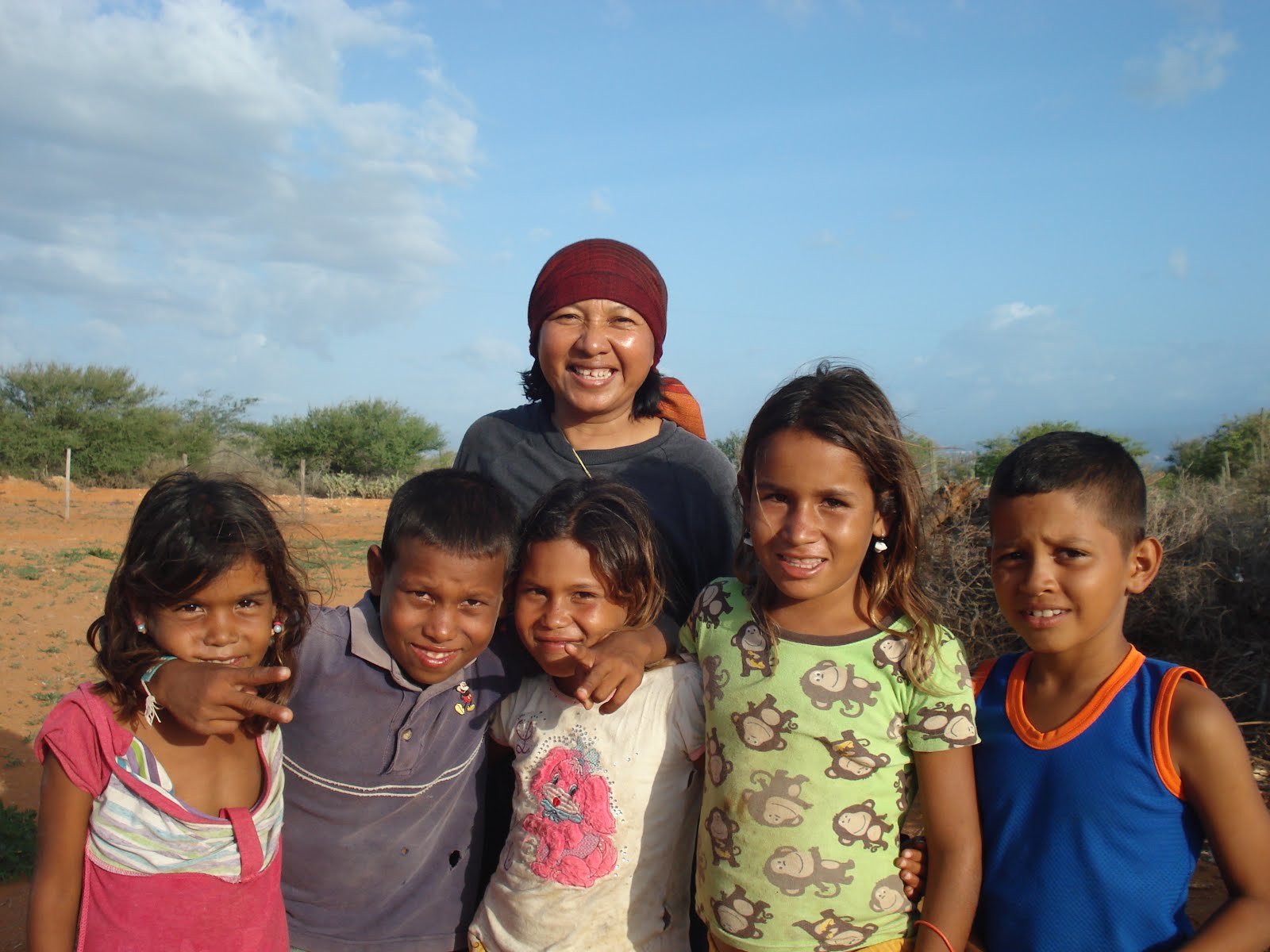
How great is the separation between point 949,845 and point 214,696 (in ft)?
4.82

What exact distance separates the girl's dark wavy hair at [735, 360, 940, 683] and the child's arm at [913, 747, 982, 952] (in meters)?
0.21

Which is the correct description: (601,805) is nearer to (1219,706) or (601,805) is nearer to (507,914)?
(507,914)

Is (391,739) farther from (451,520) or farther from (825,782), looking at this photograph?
(825,782)

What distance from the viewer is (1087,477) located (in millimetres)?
1865

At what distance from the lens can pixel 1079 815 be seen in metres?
1.74

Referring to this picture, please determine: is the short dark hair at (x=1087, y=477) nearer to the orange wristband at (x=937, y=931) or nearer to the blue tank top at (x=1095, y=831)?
the blue tank top at (x=1095, y=831)

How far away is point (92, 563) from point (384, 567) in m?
14.2

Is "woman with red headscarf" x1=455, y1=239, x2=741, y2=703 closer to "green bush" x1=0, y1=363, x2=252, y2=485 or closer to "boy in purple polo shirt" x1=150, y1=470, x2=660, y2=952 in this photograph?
"boy in purple polo shirt" x1=150, y1=470, x2=660, y2=952

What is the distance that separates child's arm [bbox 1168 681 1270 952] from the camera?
1.62 metres

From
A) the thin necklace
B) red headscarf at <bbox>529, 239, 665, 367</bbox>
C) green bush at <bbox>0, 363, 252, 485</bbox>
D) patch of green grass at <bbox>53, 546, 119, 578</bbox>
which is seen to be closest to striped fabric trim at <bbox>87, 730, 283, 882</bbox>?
the thin necklace

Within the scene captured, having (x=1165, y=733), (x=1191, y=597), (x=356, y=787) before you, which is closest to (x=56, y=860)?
(x=356, y=787)

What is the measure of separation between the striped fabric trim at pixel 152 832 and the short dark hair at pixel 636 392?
1.38 meters

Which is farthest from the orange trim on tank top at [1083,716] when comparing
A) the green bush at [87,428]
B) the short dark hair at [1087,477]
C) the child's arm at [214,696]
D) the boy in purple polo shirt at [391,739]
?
the green bush at [87,428]

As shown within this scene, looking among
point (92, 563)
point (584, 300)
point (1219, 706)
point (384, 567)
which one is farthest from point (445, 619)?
point (92, 563)
